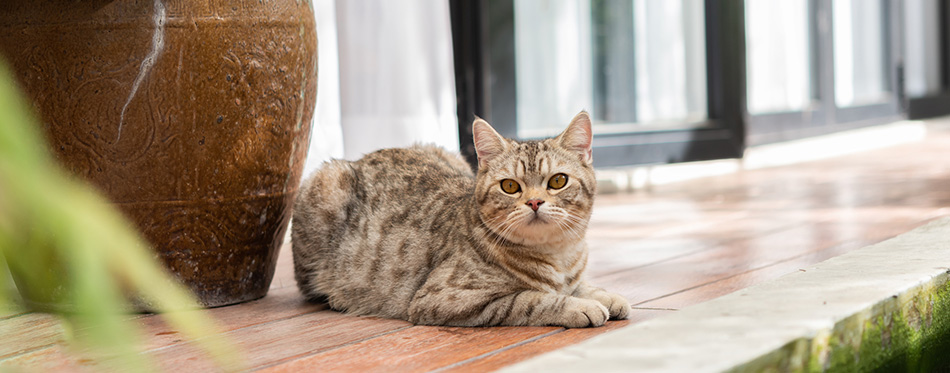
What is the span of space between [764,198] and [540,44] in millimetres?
1342

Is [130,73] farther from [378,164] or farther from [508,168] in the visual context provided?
[508,168]

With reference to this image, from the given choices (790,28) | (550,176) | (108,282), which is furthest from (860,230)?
(790,28)

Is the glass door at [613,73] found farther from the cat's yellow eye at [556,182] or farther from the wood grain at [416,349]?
the wood grain at [416,349]

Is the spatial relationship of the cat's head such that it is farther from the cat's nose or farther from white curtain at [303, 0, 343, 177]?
white curtain at [303, 0, 343, 177]

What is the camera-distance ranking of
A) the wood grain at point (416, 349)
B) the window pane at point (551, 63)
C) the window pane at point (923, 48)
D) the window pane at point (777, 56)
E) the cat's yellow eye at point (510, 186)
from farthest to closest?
the window pane at point (923, 48) → the window pane at point (777, 56) → the window pane at point (551, 63) → the cat's yellow eye at point (510, 186) → the wood grain at point (416, 349)

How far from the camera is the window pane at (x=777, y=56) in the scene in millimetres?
6312

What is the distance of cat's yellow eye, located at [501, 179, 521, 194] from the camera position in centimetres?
190

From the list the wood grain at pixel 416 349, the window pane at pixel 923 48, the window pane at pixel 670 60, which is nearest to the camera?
the wood grain at pixel 416 349

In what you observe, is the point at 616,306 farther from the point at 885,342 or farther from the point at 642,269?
the point at 642,269

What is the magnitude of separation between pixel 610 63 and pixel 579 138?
10.5ft

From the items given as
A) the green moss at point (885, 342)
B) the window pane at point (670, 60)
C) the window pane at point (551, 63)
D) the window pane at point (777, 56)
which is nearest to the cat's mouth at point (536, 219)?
the green moss at point (885, 342)

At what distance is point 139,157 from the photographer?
6.43 ft

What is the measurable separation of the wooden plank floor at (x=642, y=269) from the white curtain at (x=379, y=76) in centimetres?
48

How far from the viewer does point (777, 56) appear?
663cm
